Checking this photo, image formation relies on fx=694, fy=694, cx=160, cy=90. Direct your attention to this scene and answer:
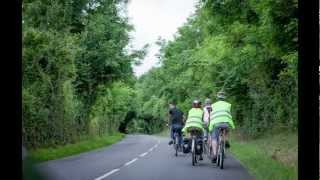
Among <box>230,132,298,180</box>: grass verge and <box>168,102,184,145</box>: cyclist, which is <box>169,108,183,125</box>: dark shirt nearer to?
<box>168,102,184,145</box>: cyclist

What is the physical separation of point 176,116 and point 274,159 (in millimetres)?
5217

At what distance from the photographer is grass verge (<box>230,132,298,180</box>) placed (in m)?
14.2

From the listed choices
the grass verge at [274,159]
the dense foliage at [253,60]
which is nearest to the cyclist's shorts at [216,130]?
the grass verge at [274,159]

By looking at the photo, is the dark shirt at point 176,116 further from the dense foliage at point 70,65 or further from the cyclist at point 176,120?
the dense foliage at point 70,65

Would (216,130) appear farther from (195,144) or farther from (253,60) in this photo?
(253,60)

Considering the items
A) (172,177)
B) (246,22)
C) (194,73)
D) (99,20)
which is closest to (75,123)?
(99,20)

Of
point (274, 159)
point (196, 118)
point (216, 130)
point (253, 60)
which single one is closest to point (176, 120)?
point (196, 118)

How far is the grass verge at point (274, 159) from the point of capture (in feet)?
46.6

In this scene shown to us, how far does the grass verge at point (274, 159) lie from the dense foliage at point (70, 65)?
7.48 metres

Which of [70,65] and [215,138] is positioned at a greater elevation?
[70,65]

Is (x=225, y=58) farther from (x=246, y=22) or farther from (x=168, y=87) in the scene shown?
(x=168, y=87)

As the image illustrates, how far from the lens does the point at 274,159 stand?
18516 mm

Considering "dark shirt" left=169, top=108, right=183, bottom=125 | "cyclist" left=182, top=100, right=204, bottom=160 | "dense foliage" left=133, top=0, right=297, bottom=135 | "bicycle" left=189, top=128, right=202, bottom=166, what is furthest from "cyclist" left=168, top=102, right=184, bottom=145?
"cyclist" left=182, top=100, right=204, bottom=160
